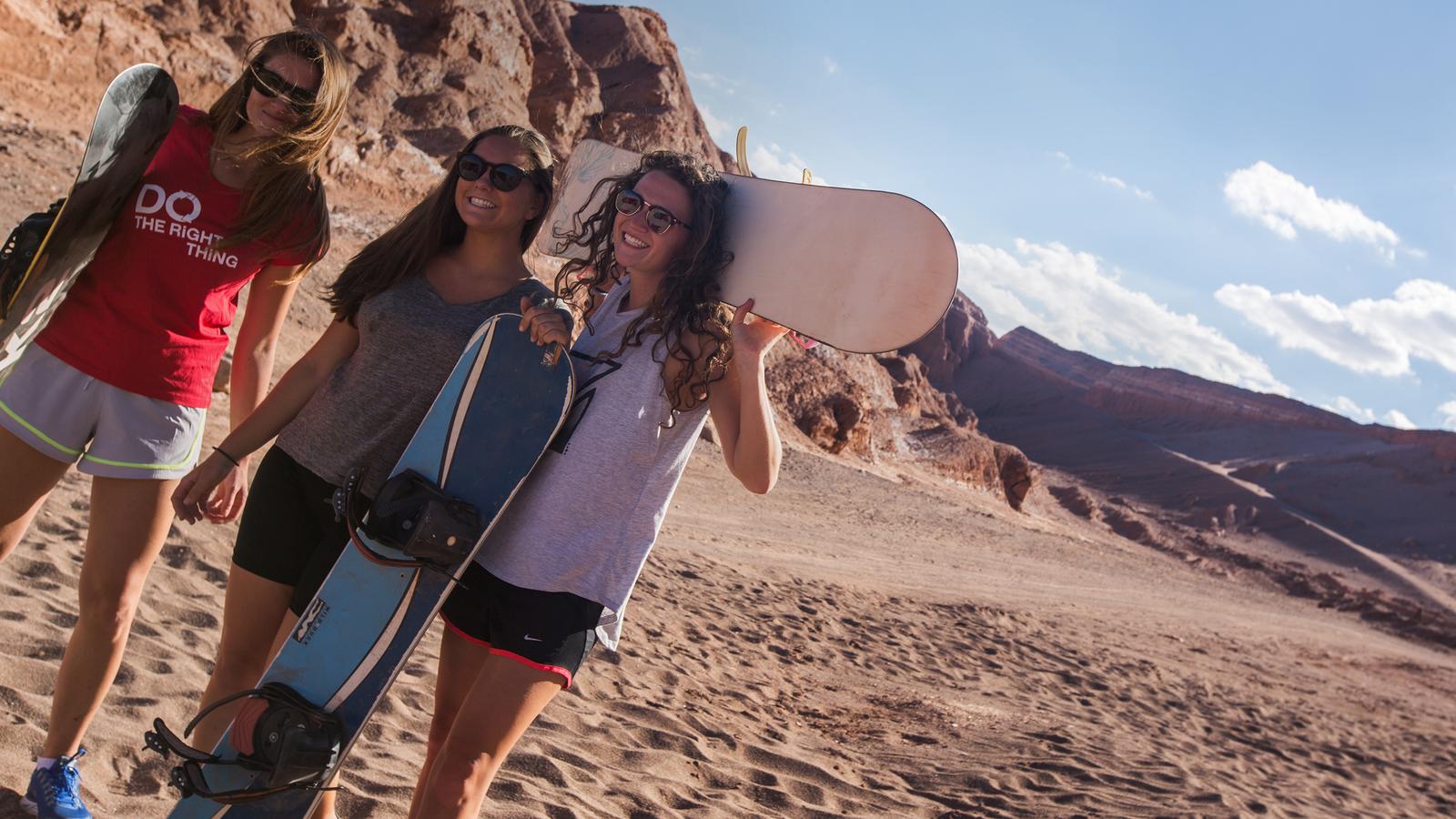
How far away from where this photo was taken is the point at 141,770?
272 cm

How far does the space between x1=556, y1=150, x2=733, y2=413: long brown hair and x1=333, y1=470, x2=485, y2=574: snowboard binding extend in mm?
442

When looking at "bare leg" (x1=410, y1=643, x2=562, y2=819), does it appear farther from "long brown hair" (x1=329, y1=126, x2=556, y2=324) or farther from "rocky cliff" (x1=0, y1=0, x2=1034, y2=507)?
"rocky cliff" (x1=0, y1=0, x2=1034, y2=507)

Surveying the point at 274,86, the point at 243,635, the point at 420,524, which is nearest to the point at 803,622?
the point at 243,635

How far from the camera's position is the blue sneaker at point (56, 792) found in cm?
224

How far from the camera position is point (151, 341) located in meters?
2.09

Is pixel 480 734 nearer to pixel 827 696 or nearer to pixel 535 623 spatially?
pixel 535 623

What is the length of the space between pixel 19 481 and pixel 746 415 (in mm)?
1623

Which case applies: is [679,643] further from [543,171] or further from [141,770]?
[543,171]

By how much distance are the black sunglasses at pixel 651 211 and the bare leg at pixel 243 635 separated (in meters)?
1.13

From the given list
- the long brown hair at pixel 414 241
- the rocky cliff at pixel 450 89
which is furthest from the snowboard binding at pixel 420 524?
the rocky cliff at pixel 450 89

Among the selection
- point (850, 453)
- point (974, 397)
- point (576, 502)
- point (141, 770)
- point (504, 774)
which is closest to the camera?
point (576, 502)

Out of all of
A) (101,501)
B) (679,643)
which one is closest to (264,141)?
(101,501)

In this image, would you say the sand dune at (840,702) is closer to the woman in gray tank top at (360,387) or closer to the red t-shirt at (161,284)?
the woman in gray tank top at (360,387)

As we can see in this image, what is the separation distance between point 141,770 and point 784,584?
680 cm
